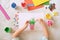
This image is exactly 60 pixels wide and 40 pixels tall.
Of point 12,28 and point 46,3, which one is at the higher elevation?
point 46,3

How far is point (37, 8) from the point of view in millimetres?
1049

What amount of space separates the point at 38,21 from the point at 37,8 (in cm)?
8

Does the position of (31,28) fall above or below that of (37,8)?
below

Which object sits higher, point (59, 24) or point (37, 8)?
point (37, 8)

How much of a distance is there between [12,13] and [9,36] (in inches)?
6.0

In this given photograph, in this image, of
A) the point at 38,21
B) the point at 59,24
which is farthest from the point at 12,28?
the point at 59,24

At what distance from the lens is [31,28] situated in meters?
1.06

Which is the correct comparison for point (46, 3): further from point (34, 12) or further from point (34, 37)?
point (34, 37)

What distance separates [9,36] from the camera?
1.08 meters

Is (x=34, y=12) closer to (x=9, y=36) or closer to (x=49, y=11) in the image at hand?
(x=49, y=11)

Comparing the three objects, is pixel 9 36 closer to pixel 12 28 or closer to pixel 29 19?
pixel 12 28

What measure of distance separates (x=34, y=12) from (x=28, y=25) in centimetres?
9

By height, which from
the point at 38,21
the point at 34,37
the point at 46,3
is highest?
the point at 46,3

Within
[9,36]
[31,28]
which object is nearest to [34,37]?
[31,28]
